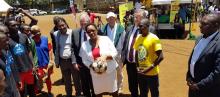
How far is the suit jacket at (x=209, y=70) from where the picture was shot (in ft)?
15.3

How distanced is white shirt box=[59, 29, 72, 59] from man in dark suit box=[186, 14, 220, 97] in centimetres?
341

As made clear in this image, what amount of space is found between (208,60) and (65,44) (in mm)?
3749

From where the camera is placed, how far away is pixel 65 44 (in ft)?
25.8

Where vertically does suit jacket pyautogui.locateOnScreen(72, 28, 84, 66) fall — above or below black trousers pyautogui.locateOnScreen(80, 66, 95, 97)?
above

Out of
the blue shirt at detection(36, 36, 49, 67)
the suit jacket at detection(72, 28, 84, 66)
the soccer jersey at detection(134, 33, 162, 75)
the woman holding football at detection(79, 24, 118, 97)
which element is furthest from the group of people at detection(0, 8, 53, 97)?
the soccer jersey at detection(134, 33, 162, 75)

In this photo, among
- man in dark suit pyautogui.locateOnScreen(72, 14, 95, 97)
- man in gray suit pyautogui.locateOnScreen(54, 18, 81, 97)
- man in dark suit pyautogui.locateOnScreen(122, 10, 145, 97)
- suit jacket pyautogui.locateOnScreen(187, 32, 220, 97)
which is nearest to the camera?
suit jacket pyautogui.locateOnScreen(187, 32, 220, 97)

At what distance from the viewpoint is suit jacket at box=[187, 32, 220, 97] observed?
184 inches

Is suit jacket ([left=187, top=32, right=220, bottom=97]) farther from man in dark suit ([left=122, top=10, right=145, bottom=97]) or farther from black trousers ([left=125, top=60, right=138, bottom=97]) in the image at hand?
black trousers ([left=125, top=60, right=138, bottom=97])

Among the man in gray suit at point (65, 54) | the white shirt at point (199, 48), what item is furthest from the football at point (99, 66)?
the man in gray suit at point (65, 54)

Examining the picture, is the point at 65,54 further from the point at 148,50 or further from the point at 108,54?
the point at 148,50

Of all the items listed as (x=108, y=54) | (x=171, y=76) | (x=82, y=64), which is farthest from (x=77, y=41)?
(x=171, y=76)

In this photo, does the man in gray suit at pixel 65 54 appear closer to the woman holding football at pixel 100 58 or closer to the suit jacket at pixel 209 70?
the woman holding football at pixel 100 58

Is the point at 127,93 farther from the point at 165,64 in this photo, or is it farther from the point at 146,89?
the point at 165,64

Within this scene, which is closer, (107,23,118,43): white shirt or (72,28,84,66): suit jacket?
(72,28,84,66): suit jacket
